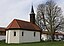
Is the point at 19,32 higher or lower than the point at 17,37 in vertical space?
higher

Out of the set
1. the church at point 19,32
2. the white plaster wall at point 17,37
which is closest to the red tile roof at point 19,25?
the church at point 19,32

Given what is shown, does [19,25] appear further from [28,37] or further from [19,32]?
[28,37]

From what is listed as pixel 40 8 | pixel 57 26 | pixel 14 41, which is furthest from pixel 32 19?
pixel 14 41

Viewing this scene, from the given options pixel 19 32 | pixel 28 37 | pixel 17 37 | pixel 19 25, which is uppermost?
pixel 19 25

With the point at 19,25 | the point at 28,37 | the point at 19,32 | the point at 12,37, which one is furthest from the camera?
the point at 28,37

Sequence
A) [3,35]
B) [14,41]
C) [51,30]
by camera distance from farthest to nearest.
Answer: [3,35] → [51,30] → [14,41]

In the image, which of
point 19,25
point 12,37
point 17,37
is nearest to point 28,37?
point 17,37

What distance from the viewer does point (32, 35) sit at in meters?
57.2

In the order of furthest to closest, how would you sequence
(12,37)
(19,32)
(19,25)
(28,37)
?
1. (28,37)
2. (19,25)
3. (19,32)
4. (12,37)

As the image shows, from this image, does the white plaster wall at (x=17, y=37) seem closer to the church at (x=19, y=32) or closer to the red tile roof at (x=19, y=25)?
the church at (x=19, y=32)

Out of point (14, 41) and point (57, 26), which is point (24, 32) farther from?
point (57, 26)

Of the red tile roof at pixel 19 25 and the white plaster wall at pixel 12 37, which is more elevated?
the red tile roof at pixel 19 25

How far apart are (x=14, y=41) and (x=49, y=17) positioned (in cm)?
1566

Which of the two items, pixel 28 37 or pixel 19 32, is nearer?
pixel 19 32
